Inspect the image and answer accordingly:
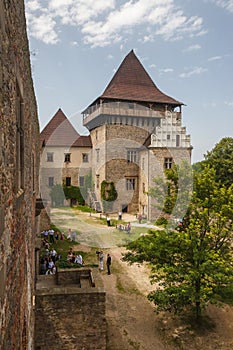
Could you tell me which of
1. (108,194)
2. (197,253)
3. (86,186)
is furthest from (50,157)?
(197,253)

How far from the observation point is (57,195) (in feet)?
120

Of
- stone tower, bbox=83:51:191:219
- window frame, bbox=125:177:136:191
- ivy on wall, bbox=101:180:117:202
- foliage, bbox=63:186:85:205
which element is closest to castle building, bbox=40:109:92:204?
foliage, bbox=63:186:85:205

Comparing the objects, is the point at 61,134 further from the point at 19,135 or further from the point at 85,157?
the point at 19,135

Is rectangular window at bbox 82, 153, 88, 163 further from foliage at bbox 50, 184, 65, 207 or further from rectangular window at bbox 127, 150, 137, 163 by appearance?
rectangular window at bbox 127, 150, 137, 163

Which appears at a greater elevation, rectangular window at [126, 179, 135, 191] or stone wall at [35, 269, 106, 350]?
rectangular window at [126, 179, 135, 191]

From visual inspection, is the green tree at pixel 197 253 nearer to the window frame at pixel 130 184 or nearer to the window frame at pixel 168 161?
the window frame at pixel 168 161

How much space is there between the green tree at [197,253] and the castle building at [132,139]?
17.1 m

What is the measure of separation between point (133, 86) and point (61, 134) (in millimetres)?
10926

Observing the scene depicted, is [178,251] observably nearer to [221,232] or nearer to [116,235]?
[221,232]

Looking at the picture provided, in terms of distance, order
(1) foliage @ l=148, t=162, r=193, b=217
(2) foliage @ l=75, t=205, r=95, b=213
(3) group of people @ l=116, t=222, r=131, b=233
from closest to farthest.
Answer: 1. (1) foliage @ l=148, t=162, r=193, b=217
2. (3) group of people @ l=116, t=222, r=131, b=233
3. (2) foliage @ l=75, t=205, r=95, b=213

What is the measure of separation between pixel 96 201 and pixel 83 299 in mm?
25252

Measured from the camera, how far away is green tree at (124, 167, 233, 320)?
959 centimetres

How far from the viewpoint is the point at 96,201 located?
33.3 m

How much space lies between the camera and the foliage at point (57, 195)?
3631cm
